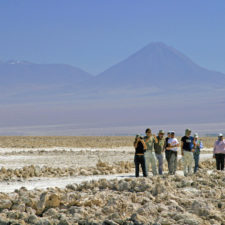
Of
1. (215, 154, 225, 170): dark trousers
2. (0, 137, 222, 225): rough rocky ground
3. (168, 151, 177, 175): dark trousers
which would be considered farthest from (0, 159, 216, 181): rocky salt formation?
(0, 137, 222, 225): rough rocky ground

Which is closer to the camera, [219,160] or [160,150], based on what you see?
[160,150]

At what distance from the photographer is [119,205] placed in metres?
11.2

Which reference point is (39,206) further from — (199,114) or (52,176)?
(199,114)

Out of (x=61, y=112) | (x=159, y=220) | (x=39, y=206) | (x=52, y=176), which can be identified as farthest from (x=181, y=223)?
(x=61, y=112)

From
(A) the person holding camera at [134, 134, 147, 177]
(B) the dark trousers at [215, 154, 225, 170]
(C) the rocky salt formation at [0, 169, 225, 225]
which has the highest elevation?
(A) the person holding camera at [134, 134, 147, 177]

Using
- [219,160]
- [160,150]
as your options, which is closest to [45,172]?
[160,150]

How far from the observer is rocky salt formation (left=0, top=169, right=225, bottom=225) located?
10281 mm

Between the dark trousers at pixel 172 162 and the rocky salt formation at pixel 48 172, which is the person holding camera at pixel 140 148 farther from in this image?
the rocky salt formation at pixel 48 172

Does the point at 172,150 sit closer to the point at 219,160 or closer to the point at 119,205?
the point at 219,160

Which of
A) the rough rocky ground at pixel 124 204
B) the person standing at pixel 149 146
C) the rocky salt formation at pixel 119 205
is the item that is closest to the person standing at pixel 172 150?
the person standing at pixel 149 146

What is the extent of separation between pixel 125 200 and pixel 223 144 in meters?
7.93

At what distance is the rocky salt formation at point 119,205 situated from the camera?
10.3 metres

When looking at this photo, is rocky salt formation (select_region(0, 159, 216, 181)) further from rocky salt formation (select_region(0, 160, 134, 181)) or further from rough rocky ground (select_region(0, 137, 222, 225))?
rough rocky ground (select_region(0, 137, 222, 225))

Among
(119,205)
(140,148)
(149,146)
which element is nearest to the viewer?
(119,205)
